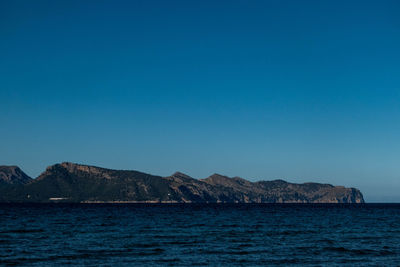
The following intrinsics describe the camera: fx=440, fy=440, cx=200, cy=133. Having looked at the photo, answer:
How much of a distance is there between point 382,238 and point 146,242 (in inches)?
1189

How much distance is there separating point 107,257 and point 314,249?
66.5 feet

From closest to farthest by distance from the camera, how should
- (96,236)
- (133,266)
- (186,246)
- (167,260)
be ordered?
1. (133,266)
2. (167,260)
3. (186,246)
4. (96,236)

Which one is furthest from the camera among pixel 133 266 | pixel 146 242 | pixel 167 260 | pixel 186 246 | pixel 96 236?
pixel 96 236

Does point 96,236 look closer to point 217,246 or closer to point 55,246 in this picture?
point 55,246

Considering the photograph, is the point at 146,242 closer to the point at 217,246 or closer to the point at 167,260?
the point at 217,246

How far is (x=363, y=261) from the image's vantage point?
3747 cm

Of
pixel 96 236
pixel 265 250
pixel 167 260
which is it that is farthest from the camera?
pixel 96 236

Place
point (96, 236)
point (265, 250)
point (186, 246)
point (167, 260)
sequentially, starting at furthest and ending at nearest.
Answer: point (96, 236) < point (186, 246) < point (265, 250) < point (167, 260)

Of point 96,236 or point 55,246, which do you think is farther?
point 96,236

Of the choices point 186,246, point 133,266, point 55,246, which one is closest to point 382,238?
point 186,246

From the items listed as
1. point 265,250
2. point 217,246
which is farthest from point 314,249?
point 217,246

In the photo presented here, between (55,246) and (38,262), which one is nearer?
(38,262)

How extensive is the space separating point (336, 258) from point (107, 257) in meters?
19.9

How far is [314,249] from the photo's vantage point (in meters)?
→ 43.8
